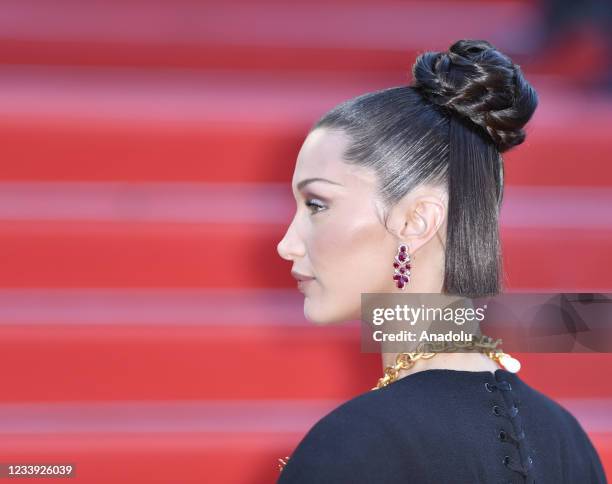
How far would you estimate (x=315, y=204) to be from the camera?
142cm

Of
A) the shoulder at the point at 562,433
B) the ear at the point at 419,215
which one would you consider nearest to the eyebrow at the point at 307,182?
the ear at the point at 419,215

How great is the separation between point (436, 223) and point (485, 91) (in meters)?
0.25

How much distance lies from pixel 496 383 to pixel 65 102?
5.06 feet

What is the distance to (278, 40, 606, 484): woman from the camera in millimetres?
1219

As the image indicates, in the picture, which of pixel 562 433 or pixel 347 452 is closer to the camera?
pixel 347 452

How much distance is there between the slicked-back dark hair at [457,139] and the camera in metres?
1.34

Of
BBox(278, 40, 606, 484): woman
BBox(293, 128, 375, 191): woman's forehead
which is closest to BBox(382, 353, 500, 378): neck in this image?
BBox(278, 40, 606, 484): woman

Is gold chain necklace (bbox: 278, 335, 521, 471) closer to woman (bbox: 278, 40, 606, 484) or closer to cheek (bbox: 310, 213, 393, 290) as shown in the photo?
woman (bbox: 278, 40, 606, 484)

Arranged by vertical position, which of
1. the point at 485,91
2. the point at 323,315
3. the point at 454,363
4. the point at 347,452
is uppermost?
the point at 485,91

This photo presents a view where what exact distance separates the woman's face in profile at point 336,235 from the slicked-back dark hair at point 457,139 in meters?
0.03

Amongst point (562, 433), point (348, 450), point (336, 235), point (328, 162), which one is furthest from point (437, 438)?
point (328, 162)

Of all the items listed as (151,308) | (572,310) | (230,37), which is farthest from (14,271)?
(572,310)

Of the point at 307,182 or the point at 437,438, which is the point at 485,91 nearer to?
the point at 307,182

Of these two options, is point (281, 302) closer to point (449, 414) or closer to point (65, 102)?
point (65, 102)
